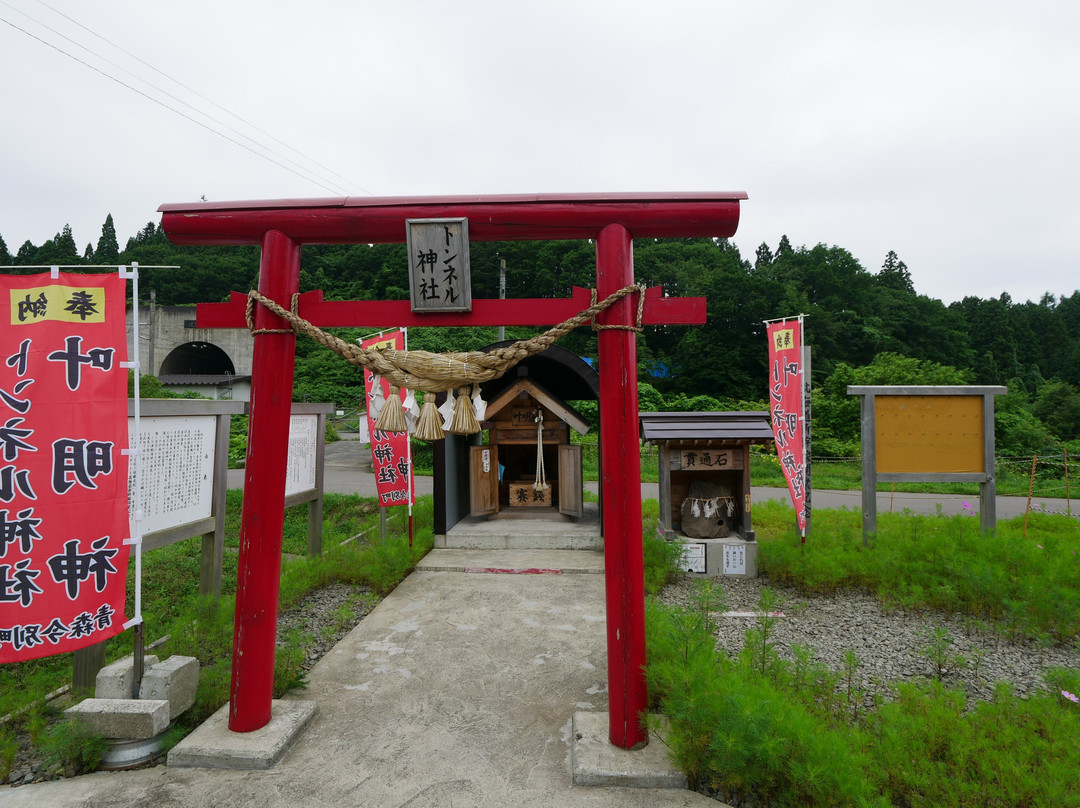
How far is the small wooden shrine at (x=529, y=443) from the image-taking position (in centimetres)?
915

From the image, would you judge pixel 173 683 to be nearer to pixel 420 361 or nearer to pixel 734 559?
pixel 420 361

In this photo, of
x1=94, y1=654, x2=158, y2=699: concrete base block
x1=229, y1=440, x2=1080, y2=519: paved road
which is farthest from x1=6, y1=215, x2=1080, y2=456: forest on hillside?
x1=94, y1=654, x2=158, y2=699: concrete base block

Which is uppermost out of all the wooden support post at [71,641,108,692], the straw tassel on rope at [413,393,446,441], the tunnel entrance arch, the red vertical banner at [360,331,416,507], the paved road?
the tunnel entrance arch

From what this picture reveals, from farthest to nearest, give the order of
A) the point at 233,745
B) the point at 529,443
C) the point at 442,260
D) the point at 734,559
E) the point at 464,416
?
the point at 529,443
the point at 734,559
the point at 464,416
the point at 442,260
the point at 233,745

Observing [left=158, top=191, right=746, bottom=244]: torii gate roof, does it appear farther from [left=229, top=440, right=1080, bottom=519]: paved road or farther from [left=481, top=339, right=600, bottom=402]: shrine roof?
[left=229, top=440, right=1080, bottom=519]: paved road

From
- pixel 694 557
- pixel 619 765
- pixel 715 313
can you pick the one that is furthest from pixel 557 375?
pixel 715 313

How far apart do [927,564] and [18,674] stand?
30.0ft

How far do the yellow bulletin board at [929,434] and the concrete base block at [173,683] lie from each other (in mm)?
7681

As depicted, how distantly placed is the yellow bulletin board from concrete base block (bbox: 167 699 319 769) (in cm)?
719

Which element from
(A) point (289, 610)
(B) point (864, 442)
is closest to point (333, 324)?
(A) point (289, 610)

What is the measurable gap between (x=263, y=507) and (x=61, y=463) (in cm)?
109

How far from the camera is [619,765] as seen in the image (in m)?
3.01

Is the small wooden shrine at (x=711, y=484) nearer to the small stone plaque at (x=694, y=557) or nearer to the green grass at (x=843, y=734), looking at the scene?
the small stone plaque at (x=694, y=557)

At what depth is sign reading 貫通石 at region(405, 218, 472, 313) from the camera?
3.37 meters
